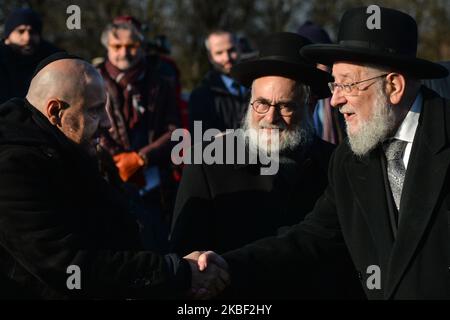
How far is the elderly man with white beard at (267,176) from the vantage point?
17.0ft

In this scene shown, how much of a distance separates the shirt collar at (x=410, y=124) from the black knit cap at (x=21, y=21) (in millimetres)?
4270

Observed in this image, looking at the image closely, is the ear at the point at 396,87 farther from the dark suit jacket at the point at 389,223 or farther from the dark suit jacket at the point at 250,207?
the dark suit jacket at the point at 250,207

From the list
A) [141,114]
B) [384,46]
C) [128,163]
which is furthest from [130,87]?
[384,46]

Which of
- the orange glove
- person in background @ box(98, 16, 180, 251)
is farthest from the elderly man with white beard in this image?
person in background @ box(98, 16, 180, 251)

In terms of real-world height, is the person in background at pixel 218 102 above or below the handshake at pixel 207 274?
above

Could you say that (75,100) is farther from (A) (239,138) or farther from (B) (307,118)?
(B) (307,118)

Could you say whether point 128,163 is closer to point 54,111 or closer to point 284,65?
point 284,65

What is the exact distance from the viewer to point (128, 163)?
768 centimetres

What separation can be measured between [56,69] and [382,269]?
188 centimetres

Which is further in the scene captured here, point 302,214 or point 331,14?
point 331,14

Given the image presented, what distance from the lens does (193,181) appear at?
5234 millimetres

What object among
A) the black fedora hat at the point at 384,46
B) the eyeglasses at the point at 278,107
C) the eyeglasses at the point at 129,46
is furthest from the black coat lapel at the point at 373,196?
the eyeglasses at the point at 129,46

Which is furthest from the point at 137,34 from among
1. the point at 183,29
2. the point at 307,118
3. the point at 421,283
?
the point at 183,29
